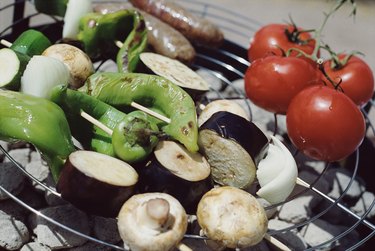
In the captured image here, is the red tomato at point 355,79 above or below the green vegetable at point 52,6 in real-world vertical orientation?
above

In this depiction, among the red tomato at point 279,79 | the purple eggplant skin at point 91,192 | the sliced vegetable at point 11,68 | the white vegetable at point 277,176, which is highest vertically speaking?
the red tomato at point 279,79

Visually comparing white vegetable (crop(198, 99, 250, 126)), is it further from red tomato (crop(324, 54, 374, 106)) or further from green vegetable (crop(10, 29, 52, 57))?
green vegetable (crop(10, 29, 52, 57))

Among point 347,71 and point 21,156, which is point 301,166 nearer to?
point 347,71

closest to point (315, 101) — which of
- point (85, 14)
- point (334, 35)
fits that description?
point (85, 14)

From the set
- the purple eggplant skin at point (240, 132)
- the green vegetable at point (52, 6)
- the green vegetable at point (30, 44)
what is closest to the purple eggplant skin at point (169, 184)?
the purple eggplant skin at point (240, 132)

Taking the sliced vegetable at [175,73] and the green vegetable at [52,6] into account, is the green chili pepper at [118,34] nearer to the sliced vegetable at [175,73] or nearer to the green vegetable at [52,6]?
the sliced vegetable at [175,73]

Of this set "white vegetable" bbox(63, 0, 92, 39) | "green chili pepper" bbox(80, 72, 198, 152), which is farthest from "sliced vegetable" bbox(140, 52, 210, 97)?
"white vegetable" bbox(63, 0, 92, 39)

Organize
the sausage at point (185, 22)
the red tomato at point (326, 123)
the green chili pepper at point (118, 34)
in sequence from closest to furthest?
the red tomato at point (326, 123) → the green chili pepper at point (118, 34) → the sausage at point (185, 22)
